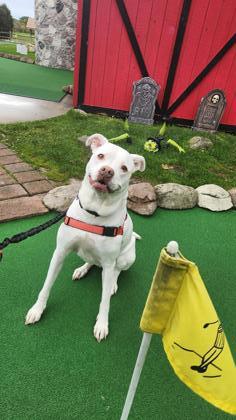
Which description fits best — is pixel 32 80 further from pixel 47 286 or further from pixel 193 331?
pixel 193 331

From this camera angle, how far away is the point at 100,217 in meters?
2.30

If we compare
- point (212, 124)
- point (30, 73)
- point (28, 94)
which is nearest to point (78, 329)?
point (212, 124)

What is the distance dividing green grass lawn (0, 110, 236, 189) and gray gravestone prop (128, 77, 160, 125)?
1.37 ft

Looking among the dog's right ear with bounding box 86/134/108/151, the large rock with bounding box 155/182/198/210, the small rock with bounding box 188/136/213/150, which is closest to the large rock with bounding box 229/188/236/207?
the large rock with bounding box 155/182/198/210

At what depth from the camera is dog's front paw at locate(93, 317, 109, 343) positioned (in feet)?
8.27

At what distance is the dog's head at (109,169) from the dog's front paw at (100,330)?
112 cm

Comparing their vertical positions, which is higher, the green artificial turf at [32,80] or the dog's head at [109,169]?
the dog's head at [109,169]

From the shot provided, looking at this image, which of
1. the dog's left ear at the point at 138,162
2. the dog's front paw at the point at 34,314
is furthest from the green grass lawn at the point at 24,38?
the dog's front paw at the point at 34,314

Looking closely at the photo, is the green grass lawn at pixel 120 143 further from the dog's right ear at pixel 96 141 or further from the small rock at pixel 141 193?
the dog's right ear at pixel 96 141

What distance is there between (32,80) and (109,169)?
10624mm

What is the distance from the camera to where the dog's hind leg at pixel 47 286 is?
8.11 feet

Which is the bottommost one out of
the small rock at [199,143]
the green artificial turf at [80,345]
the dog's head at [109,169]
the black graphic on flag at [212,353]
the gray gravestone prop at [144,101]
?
the green artificial turf at [80,345]

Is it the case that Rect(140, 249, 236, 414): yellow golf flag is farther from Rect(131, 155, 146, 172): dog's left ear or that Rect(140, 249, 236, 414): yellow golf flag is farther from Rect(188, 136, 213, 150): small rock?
Rect(188, 136, 213, 150): small rock

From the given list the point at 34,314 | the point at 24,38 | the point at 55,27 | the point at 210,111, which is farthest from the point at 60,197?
the point at 24,38
